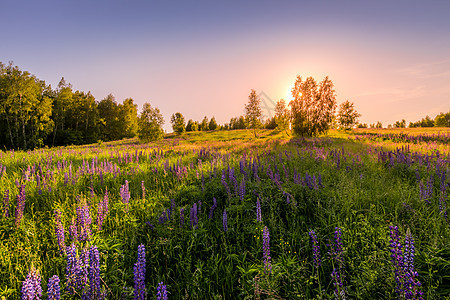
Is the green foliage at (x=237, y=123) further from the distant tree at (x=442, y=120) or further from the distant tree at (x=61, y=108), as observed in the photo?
the distant tree at (x=442, y=120)

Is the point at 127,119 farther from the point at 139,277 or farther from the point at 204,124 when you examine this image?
the point at 139,277

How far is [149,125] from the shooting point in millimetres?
32500

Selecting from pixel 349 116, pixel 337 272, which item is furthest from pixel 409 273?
pixel 349 116

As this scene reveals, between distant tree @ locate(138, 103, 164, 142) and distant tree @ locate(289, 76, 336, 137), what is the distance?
21700 mm

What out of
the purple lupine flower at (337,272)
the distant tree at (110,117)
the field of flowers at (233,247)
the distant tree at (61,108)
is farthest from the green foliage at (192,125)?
the purple lupine flower at (337,272)

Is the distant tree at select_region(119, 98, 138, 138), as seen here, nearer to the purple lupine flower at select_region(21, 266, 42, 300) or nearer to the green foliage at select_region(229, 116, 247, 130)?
the green foliage at select_region(229, 116, 247, 130)

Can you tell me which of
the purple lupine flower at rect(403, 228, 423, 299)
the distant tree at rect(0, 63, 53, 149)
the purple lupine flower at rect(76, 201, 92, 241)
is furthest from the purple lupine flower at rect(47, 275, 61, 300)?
the distant tree at rect(0, 63, 53, 149)

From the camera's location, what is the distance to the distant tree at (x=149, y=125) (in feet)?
106

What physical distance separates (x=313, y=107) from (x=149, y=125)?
25.6 metres

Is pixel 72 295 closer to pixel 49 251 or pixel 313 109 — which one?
pixel 49 251

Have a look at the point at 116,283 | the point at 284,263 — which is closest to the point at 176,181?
the point at 116,283

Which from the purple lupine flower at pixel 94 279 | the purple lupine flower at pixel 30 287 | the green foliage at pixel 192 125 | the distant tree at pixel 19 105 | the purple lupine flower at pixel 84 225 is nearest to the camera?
the purple lupine flower at pixel 30 287

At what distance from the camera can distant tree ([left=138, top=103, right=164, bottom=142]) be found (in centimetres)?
3234

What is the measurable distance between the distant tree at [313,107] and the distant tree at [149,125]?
71.2 ft
